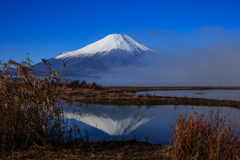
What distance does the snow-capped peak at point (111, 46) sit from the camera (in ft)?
569

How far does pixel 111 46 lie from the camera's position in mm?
179625

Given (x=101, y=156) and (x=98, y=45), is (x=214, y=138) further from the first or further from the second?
(x=98, y=45)

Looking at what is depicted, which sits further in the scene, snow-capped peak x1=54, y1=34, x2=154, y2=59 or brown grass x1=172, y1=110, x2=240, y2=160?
snow-capped peak x1=54, y1=34, x2=154, y2=59

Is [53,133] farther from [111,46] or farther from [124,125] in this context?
[111,46]

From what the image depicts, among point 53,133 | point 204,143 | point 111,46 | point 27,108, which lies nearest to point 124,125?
point 53,133

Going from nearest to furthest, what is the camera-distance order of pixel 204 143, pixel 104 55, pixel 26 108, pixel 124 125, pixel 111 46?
pixel 204 143 → pixel 26 108 → pixel 124 125 → pixel 104 55 → pixel 111 46

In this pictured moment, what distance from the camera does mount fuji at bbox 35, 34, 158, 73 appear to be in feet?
502

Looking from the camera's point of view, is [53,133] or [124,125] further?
[124,125]

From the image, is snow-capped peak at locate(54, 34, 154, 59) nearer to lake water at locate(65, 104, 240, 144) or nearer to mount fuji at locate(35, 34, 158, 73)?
mount fuji at locate(35, 34, 158, 73)

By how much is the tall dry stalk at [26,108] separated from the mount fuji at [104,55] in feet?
458

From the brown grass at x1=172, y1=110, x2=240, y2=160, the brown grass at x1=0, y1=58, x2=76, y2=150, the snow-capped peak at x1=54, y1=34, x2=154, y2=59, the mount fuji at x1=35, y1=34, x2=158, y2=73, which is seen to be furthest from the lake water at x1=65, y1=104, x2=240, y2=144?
the snow-capped peak at x1=54, y1=34, x2=154, y2=59

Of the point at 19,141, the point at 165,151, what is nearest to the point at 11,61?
the point at 19,141

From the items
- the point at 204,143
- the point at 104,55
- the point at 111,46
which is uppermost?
the point at 111,46

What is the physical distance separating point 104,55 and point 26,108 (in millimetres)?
164405
